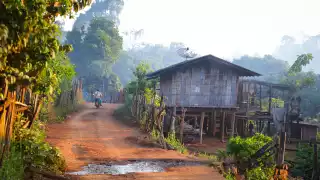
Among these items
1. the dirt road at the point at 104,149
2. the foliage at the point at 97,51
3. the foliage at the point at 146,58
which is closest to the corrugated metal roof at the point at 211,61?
the dirt road at the point at 104,149

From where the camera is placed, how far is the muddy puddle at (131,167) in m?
8.61

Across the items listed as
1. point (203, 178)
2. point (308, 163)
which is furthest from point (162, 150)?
point (308, 163)

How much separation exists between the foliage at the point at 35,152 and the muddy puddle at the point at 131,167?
24.9 inches

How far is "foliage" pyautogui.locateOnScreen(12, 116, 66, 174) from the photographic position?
733 centimetres

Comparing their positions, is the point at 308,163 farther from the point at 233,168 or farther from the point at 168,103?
the point at 168,103

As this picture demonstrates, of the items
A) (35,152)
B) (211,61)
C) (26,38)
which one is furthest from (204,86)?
(26,38)

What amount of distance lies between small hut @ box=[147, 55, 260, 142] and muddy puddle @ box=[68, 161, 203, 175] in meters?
11.0

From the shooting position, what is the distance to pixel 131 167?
945cm

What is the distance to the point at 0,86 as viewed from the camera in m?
5.70

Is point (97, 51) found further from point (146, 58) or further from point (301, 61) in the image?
point (146, 58)

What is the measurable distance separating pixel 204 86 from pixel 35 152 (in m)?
15.5

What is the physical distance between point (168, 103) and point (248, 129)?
8.41 meters

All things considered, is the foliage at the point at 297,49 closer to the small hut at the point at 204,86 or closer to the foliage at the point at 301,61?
the foliage at the point at 301,61

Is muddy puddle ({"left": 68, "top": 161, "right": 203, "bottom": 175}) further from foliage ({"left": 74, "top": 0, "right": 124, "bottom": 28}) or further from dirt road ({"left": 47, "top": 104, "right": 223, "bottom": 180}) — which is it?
foliage ({"left": 74, "top": 0, "right": 124, "bottom": 28})
